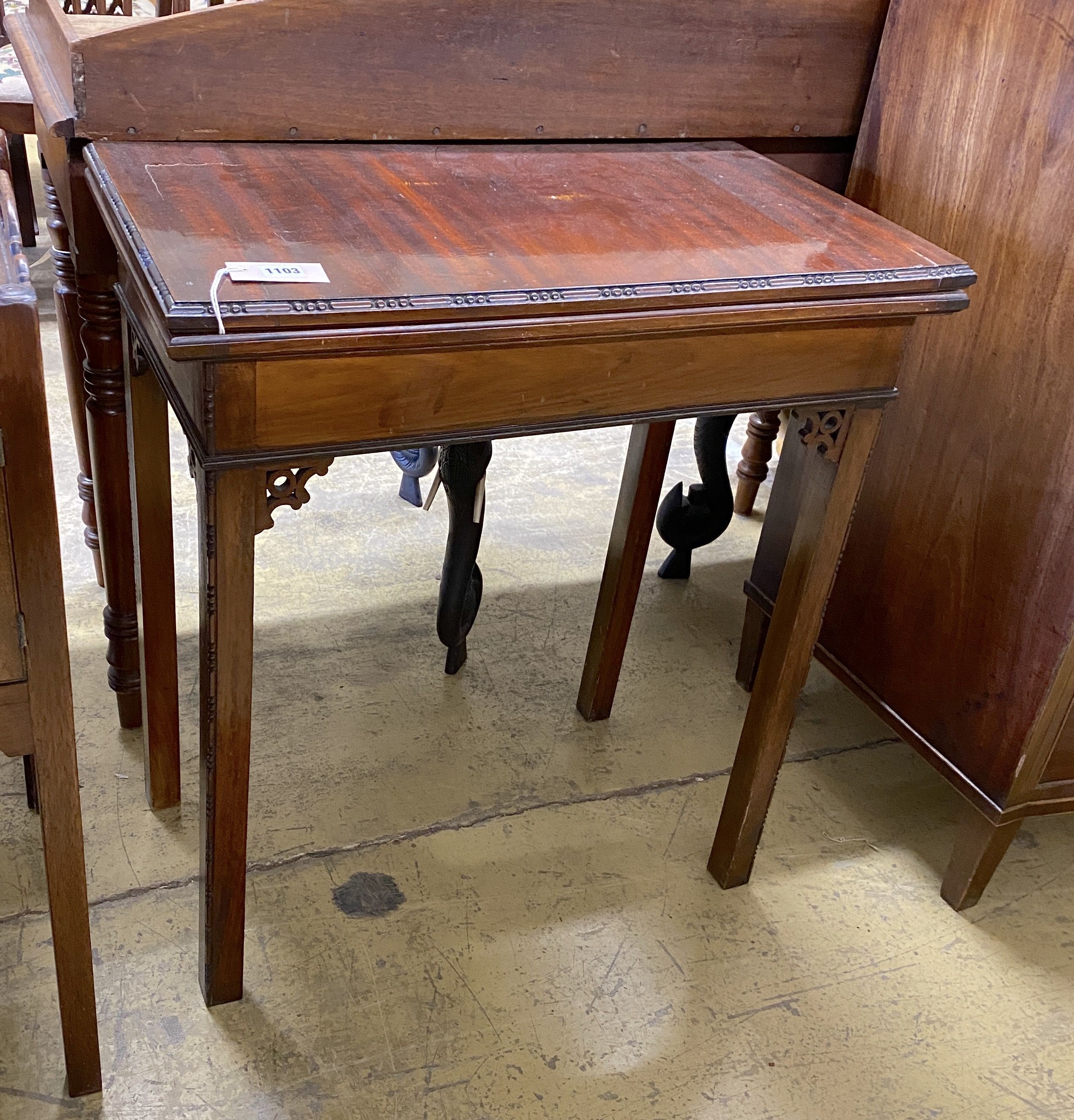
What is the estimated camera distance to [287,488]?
109cm

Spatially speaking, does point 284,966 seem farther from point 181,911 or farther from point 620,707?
point 620,707

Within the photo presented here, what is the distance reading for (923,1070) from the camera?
1446mm

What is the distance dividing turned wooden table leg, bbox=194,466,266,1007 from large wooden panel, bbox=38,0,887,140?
1.52ft

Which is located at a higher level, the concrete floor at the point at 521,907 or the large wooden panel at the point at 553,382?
the large wooden panel at the point at 553,382

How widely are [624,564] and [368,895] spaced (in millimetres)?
614

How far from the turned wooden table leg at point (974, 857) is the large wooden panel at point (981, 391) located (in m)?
0.06

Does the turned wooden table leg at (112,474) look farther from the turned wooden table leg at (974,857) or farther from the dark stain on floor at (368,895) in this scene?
the turned wooden table leg at (974,857)

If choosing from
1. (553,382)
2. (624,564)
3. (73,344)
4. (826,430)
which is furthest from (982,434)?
(73,344)

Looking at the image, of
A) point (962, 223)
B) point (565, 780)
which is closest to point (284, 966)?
point (565, 780)

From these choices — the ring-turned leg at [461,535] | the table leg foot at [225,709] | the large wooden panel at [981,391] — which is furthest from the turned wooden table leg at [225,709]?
the large wooden panel at [981,391]

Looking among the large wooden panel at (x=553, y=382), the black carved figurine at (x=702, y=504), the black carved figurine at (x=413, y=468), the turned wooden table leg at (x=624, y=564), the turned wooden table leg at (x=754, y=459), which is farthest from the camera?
the turned wooden table leg at (x=754, y=459)

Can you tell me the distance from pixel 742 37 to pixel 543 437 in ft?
4.64

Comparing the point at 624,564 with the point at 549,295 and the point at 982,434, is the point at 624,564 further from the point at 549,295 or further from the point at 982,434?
the point at 549,295

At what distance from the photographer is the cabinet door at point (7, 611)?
97 cm
